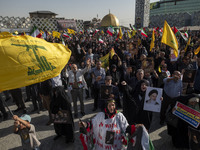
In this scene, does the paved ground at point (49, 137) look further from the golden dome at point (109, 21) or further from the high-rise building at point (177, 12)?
the high-rise building at point (177, 12)

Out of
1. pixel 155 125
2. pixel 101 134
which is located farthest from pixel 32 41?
pixel 155 125

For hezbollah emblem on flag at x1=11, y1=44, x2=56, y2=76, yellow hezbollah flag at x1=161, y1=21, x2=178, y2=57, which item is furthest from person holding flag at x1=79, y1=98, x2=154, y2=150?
yellow hezbollah flag at x1=161, y1=21, x2=178, y2=57

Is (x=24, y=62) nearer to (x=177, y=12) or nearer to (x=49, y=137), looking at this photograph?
(x=49, y=137)

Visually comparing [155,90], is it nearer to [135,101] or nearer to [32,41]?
[135,101]

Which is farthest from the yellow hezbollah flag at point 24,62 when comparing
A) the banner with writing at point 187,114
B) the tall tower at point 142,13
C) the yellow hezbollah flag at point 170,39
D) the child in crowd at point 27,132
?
the tall tower at point 142,13

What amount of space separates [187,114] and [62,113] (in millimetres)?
2868

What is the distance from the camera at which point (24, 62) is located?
7.93 feet

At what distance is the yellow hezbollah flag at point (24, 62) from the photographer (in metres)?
2.28

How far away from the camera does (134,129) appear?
2.59 metres

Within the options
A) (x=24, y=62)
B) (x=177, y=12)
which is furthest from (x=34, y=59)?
(x=177, y=12)

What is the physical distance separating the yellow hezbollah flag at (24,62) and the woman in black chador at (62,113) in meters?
1.15

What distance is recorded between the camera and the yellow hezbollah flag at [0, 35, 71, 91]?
2277 millimetres

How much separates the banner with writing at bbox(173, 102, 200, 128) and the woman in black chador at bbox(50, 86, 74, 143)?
8.44ft

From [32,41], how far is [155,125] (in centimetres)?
435
